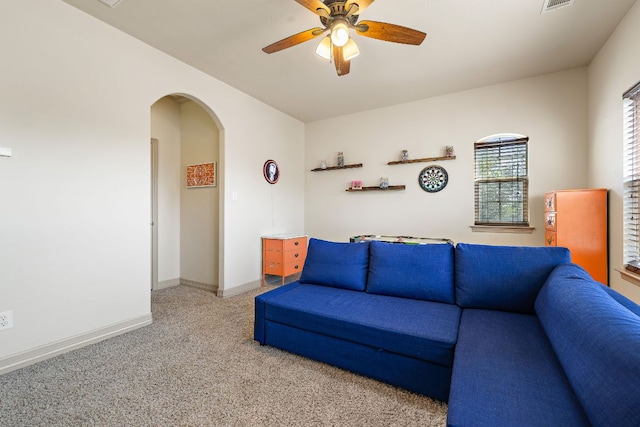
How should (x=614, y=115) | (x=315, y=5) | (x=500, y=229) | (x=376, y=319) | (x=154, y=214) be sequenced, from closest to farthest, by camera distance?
(x=376, y=319) < (x=315, y=5) < (x=614, y=115) < (x=500, y=229) < (x=154, y=214)

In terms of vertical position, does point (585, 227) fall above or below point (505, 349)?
above

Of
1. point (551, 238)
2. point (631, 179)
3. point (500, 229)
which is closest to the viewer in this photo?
point (631, 179)

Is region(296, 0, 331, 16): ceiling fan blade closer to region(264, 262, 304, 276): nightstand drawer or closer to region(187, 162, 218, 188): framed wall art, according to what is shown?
region(187, 162, 218, 188): framed wall art

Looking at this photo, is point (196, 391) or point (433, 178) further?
point (433, 178)

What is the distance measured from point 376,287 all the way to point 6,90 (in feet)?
9.87

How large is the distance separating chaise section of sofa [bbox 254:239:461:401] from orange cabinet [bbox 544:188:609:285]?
60.6 inches

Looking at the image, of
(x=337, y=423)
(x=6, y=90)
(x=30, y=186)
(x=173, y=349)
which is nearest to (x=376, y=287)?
(x=337, y=423)

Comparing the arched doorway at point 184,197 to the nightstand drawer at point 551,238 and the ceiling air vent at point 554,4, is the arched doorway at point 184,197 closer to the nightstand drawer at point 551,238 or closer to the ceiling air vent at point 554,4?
the ceiling air vent at point 554,4

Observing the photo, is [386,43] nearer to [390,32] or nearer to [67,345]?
[390,32]

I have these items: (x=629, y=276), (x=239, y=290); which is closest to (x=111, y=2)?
(x=239, y=290)

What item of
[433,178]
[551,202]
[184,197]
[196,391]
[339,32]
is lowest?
[196,391]

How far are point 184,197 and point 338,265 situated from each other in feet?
9.50

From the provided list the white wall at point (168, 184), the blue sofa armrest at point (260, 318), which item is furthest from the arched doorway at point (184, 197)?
the blue sofa armrest at point (260, 318)

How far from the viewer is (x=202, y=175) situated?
3936mm
